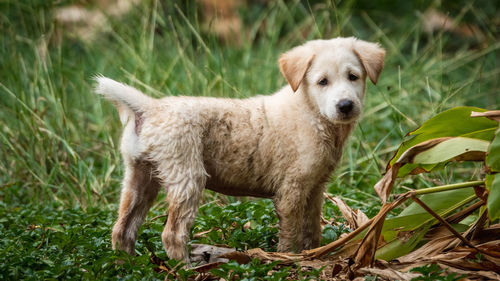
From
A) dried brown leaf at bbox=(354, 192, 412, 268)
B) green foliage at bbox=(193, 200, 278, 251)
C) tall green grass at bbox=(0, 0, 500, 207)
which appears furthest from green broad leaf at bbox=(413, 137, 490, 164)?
tall green grass at bbox=(0, 0, 500, 207)

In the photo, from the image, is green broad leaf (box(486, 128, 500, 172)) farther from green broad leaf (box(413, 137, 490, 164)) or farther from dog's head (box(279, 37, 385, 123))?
dog's head (box(279, 37, 385, 123))

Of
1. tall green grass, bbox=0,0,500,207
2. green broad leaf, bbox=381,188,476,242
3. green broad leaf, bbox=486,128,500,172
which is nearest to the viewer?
green broad leaf, bbox=486,128,500,172

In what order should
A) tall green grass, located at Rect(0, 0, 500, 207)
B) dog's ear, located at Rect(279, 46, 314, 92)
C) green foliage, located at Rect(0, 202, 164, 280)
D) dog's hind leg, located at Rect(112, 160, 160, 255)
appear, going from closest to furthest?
green foliage, located at Rect(0, 202, 164, 280) < dog's hind leg, located at Rect(112, 160, 160, 255) < dog's ear, located at Rect(279, 46, 314, 92) < tall green grass, located at Rect(0, 0, 500, 207)

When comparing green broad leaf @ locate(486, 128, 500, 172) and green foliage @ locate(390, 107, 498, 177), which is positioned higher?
green foliage @ locate(390, 107, 498, 177)

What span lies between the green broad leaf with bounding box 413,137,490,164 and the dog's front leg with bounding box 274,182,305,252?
3.04 feet

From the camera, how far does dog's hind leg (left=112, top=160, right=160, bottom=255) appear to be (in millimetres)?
3869

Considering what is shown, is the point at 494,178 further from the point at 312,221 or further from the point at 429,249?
the point at 312,221

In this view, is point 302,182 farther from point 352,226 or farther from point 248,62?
point 248,62

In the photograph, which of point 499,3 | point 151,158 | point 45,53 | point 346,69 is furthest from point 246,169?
point 499,3

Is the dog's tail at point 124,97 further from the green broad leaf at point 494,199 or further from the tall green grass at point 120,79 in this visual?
the green broad leaf at point 494,199

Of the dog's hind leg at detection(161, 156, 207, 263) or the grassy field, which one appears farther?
the grassy field

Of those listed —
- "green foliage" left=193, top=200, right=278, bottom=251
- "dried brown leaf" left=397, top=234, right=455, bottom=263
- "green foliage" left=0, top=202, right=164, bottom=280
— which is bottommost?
"green foliage" left=0, top=202, right=164, bottom=280

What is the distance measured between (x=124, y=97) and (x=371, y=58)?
5.82 ft

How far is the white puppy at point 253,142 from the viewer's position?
12.2 ft
